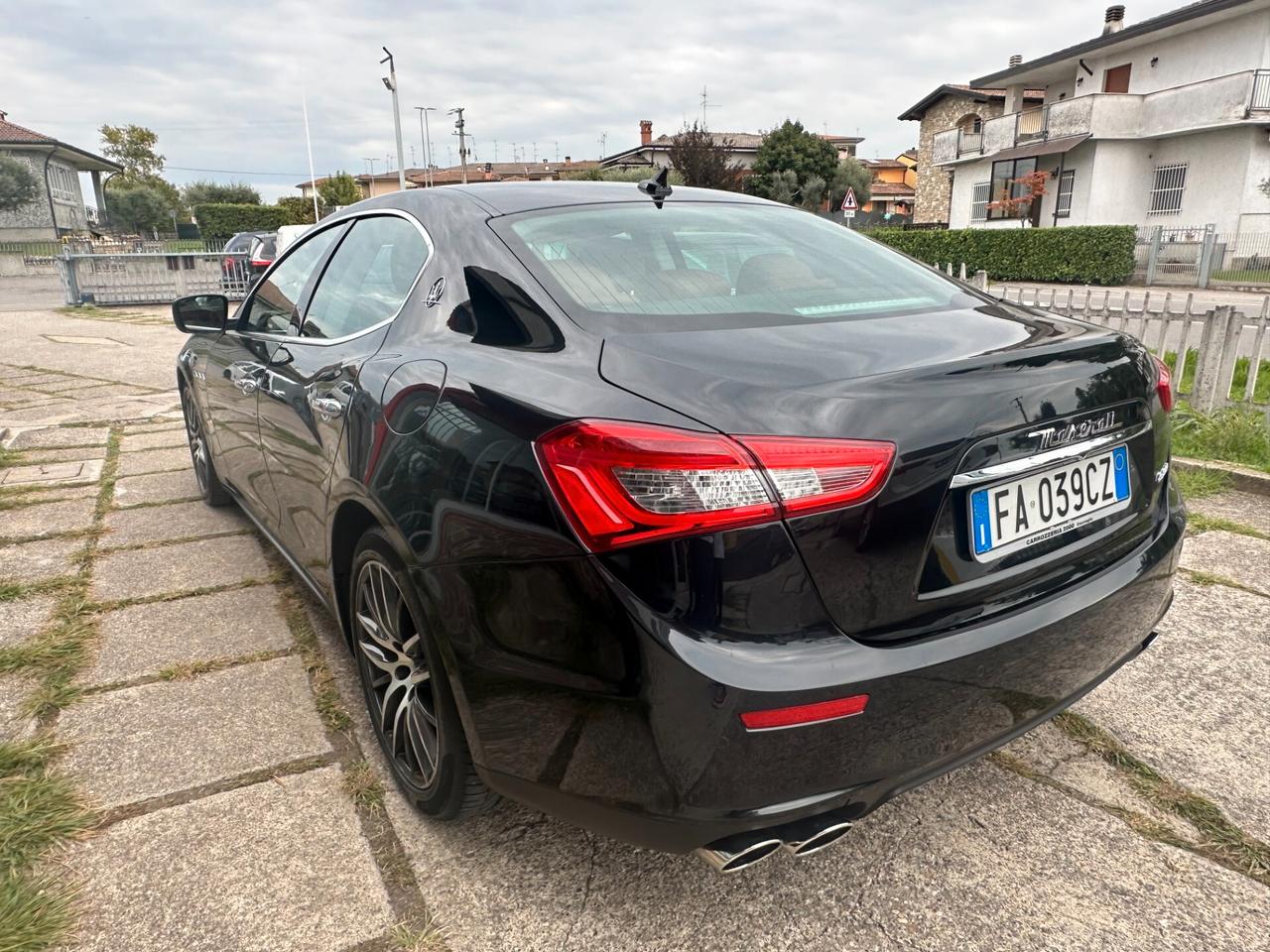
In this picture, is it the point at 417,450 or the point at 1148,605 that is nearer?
the point at 417,450

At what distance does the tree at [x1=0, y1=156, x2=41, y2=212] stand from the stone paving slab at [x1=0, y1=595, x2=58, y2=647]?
55808mm

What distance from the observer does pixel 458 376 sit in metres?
1.81

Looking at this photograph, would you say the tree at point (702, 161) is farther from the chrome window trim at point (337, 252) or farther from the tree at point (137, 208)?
the tree at point (137, 208)

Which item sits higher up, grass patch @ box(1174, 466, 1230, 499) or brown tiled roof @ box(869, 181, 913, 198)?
brown tiled roof @ box(869, 181, 913, 198)

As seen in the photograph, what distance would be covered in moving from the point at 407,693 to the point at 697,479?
107cm

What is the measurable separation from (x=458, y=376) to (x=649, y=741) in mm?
846

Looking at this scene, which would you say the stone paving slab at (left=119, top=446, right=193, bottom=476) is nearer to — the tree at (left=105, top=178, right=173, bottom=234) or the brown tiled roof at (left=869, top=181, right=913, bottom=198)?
the tree at (left=105, top=178, right=173, bottom=234)

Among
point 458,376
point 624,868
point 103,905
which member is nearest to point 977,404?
point 458,376

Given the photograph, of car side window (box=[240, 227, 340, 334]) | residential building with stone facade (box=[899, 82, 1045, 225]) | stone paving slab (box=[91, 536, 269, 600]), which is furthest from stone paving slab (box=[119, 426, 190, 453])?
residential building with stone facade (box=[899, 82, 1045, 225])

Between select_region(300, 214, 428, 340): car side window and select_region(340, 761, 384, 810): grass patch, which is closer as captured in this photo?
select_region(340, 761, 384, 810): grass patch

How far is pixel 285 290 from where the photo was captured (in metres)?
3.18

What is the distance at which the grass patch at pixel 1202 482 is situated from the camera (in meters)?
4.40

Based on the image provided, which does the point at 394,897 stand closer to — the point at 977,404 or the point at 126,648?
the point at 977,404

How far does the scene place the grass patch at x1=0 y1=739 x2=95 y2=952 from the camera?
171 cm
